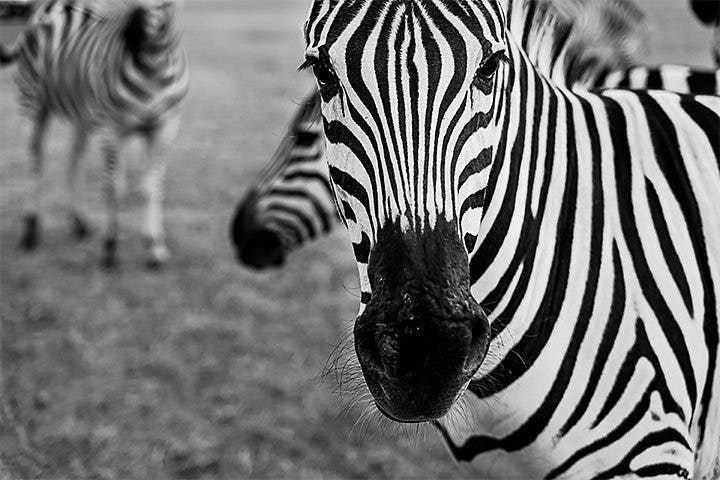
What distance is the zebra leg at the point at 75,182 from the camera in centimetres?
679

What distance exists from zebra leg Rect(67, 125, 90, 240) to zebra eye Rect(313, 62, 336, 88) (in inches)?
223

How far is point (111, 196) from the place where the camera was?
6.34 metres

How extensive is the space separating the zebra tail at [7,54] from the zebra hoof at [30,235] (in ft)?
4.68

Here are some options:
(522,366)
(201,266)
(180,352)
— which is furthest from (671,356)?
(201,266)

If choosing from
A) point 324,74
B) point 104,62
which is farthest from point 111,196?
point 324,74

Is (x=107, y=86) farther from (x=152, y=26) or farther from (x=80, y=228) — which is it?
(x=80, y=228)

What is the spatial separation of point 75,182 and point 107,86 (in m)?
1.06

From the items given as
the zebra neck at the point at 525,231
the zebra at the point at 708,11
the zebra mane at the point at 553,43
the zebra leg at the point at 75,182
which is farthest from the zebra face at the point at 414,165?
the zebra leg at the point at 75,182

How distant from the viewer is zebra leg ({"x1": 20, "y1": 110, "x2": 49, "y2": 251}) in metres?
6.60

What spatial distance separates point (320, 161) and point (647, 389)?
8.04 ft

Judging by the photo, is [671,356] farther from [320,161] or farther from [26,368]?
[26,368]

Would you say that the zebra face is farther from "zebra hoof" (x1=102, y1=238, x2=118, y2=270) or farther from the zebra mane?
"zebra hoof" (x1=102, y1=238, x2=118, y2=270)

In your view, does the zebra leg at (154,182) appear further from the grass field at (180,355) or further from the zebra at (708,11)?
the zebra at (708,11)

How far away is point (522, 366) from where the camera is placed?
1920 millimetres
